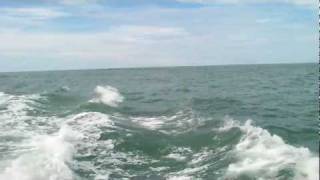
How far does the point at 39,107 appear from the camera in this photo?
28.7 meters

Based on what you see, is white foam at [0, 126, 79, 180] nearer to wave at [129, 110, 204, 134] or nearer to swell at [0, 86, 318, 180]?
swell at [0, 86, 318, 180]

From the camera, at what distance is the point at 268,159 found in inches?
503

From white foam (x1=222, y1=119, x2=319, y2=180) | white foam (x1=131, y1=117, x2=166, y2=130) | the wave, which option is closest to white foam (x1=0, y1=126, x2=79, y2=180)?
white foam (x1=222, y1=119, x2=319, y2=180)

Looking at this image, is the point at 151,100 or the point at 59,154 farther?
the point at 151,100

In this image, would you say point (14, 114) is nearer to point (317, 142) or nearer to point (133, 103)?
point (133, 103)

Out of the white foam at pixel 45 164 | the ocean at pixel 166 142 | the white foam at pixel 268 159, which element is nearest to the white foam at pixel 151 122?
the ocean at pixel 166 142

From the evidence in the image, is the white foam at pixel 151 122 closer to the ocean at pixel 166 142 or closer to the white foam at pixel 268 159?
the ocean at pixel 166 142

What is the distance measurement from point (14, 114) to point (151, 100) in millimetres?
10990

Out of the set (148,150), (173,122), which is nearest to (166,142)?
(148,150)

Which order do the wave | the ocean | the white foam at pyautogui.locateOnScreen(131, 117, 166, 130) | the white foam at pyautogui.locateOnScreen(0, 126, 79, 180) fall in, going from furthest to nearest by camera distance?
the white foam at pyautogui.locateOnScreen(131, 117, 166, 130), the wave, the ocean, the white foam at pyautogui.locateOnScreen(0, 126, 79, 180)

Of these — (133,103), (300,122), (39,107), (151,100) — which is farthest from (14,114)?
(300,122)

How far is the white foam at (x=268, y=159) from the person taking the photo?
37.3 feet

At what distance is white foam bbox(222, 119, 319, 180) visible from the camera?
447 inches

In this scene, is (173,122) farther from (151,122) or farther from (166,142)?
(166,142)
